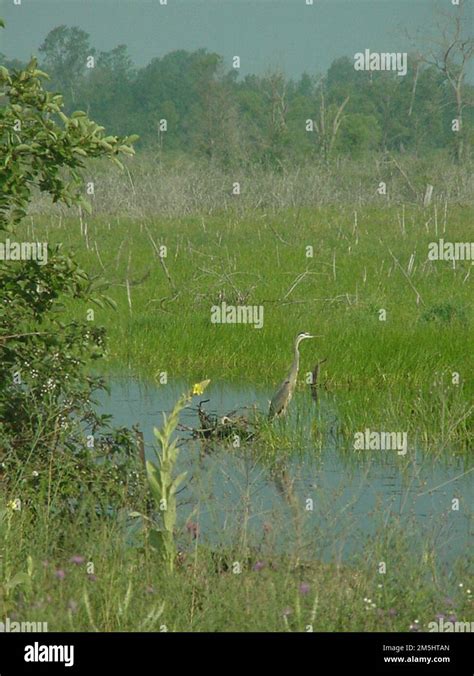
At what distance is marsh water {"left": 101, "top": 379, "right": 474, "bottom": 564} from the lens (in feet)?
22.9

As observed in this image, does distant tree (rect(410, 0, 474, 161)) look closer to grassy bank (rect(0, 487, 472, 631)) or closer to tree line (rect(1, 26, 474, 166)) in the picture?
tree line (rect(1, 26, 474, 166))

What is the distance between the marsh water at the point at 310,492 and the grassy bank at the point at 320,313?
0.77 metres

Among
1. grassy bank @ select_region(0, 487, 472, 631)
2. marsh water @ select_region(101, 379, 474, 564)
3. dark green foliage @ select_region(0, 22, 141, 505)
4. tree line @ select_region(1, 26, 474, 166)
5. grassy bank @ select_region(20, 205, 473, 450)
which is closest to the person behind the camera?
grassy bank @ select_region(0, 487, 472, 631)

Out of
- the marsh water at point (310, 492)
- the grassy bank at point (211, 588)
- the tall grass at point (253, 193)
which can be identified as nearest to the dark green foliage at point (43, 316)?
the marsh water at point (310, 492)

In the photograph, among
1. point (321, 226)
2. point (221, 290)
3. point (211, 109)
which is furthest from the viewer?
point (211, 109)

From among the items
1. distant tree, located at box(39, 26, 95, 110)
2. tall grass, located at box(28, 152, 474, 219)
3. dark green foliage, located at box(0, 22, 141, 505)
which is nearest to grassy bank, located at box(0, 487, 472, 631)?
dark green foliage, located at box(0, 22, 141, 505)

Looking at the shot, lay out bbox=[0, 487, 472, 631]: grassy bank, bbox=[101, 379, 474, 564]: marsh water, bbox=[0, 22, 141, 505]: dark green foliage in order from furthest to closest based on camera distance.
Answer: bbox=[0, 22, 141, 505]: dark green foliage, bbox=[101, 379, 474, 564]: marsh water, bbox=[0, 487, 472, 631]: grassy bank

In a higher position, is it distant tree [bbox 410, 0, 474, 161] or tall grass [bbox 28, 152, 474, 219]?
A: distant tree [bbox 410, 0, 474, 161]

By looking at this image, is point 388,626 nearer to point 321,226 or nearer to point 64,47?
point 321,226

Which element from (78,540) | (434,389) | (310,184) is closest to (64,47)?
(310,184)

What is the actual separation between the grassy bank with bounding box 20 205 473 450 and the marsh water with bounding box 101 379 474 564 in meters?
0.77

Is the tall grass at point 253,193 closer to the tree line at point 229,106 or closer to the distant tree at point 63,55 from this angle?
the tree line at point 229,106
